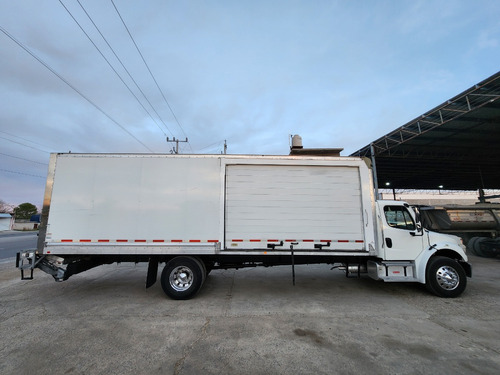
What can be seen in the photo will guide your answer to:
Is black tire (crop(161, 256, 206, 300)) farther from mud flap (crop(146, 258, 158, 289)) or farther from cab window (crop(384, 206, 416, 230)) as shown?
cab window (crop(384, 206, 416, 230))

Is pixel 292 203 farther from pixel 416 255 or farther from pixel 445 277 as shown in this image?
pixel 445 277

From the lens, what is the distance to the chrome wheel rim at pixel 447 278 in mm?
5684

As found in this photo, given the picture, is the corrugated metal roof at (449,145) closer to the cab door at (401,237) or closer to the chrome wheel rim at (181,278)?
the cab door at (401,237)

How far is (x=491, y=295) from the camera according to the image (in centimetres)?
585

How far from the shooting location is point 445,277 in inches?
225

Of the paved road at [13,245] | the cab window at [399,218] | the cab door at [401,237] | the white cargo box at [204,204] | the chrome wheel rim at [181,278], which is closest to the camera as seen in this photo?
the white cargo box at [204,204]

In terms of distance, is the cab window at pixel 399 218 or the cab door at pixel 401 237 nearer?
the cab door at pixel 401 237

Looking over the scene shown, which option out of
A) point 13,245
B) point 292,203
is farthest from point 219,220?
point 13,245

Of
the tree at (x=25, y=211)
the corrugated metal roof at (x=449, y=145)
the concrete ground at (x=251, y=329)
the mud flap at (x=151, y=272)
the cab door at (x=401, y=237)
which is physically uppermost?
the corrugated metal roof at (x=449, y=145)

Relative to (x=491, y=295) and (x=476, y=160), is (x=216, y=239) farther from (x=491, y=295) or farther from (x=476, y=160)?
(x=476, y=160)

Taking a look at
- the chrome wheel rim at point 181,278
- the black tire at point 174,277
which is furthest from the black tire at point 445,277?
the chrome wheel rim at point 181,278

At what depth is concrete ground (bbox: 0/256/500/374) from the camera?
3174mm

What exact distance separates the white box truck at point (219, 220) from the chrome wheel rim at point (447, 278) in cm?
2

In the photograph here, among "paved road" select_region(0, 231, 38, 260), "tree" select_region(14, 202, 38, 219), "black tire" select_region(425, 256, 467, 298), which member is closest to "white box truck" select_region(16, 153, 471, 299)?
"black tire" select_region(425, 256, 467, 298)
